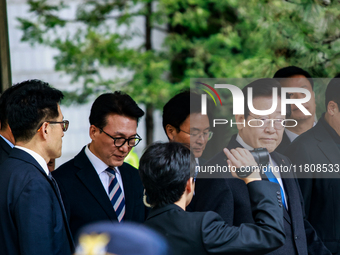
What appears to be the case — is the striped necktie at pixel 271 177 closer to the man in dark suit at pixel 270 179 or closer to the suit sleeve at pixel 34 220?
the man in dark suit at pixel 270 179

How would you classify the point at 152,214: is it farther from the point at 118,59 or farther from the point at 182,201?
the point at 118,59

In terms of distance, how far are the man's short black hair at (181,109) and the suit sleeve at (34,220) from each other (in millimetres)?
1308

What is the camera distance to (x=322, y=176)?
2.99m

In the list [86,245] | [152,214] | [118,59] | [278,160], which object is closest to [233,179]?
[278,160]

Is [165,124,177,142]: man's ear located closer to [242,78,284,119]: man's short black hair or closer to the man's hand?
[242,78,284,119]: man's short black hair

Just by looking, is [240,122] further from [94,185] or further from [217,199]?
[94,185]

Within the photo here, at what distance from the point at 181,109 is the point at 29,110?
125 cm


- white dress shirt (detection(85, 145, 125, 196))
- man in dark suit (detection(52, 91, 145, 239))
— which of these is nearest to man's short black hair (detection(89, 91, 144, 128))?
man in dark suit (detection(52, 91, 145, 239))

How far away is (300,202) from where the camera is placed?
2.69 meters

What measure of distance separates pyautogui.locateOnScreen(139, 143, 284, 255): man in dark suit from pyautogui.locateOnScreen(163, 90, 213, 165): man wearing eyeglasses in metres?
1.01

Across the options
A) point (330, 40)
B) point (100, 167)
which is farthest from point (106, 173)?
point (330, 40)

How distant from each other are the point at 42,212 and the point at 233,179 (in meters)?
1.07

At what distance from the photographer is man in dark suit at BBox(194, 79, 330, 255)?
2.38 meters

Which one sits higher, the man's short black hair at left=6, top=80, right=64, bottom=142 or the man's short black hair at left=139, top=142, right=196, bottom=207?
the man's short black hair at left=6, top=80, right=64, bottom=142
